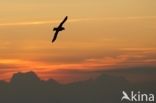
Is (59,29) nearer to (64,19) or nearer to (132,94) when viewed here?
(64,19)

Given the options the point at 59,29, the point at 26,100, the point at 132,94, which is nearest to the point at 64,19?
the point at 59,29

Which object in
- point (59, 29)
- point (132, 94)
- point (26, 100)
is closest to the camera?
point (59, 29)

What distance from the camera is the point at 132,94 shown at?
57.7 m

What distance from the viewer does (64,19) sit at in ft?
126

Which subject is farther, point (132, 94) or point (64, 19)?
point (132, 94)

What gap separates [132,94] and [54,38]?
19681 millimetres

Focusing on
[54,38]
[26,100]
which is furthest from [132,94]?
[26,100]

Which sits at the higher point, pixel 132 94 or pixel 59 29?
pixel 59 29

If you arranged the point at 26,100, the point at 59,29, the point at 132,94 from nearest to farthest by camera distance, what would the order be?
the point at 59,29, the point at 132,94, the point at 26,100

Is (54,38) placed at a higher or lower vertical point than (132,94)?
higher

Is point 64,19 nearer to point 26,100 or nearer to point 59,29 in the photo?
point 59,29

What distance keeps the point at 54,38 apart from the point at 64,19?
2530 mm

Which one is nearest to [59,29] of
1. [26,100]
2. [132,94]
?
[132,94]

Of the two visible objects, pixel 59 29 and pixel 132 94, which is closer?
pixel 59 29
